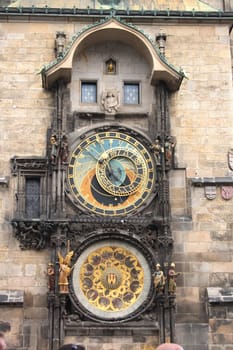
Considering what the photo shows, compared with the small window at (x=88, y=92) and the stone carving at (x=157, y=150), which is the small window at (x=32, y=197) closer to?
the small window at (x=88, y=92)

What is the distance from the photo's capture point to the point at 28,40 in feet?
44.1

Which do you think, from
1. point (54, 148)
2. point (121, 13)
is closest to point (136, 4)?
point (121, 13)

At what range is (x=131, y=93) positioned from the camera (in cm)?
1331

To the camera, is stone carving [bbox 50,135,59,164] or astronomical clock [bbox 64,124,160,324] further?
stone carving [bbox 50,135,59,164]

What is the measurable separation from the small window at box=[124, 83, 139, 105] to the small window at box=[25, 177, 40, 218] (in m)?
2.46

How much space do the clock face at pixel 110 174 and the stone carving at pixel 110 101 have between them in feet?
1.86

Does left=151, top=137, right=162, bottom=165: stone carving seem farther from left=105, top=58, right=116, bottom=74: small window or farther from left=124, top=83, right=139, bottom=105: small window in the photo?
left=105, top=58, right=116, bottom=74: small window

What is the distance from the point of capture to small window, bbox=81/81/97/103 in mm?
13180

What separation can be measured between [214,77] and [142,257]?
4.10 metres

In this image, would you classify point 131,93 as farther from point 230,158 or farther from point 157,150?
point 230,158

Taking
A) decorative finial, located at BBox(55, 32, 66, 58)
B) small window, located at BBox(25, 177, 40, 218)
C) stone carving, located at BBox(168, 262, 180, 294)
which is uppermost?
decorative finial, located at BBox(55, 32, 66, 58)

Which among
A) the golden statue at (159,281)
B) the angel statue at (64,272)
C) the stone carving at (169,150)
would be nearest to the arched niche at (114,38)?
the stone carving at (169,150)

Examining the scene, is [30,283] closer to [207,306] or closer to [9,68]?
[207,306]

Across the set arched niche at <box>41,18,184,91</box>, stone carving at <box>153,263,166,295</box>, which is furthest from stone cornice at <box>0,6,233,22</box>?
stone carving at <box>153,263,166,295</box>
